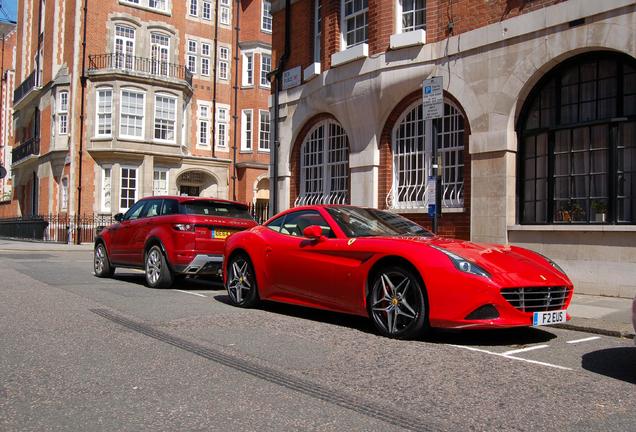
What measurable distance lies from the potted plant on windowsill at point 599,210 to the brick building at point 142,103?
81.5 ft

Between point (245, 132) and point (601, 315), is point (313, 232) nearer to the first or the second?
point (601, 315)

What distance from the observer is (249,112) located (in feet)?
118

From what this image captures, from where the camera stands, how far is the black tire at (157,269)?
35.8 feet

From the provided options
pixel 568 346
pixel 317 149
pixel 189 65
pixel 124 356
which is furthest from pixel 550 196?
pixel 189 65

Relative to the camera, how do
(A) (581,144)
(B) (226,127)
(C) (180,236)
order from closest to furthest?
1. (C) (180,236)
2. (A) (581,144)
3. (B) (226,127)

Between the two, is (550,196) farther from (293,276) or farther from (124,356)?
(124,356)

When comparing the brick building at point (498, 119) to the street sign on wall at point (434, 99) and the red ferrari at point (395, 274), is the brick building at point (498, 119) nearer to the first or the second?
the street sign on wall at point (434, 99)

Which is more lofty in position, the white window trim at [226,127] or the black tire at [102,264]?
the white window trim at [226,127]

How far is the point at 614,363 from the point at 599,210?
5.41 metres

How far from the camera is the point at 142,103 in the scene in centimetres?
3194

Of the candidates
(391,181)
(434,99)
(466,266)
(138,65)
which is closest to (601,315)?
(466,266)

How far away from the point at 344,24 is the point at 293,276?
9896mm

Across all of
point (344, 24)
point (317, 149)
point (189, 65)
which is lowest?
point (317, 149)

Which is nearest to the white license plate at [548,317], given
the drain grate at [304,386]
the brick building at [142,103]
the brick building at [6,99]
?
the drain grate at [304,386]
